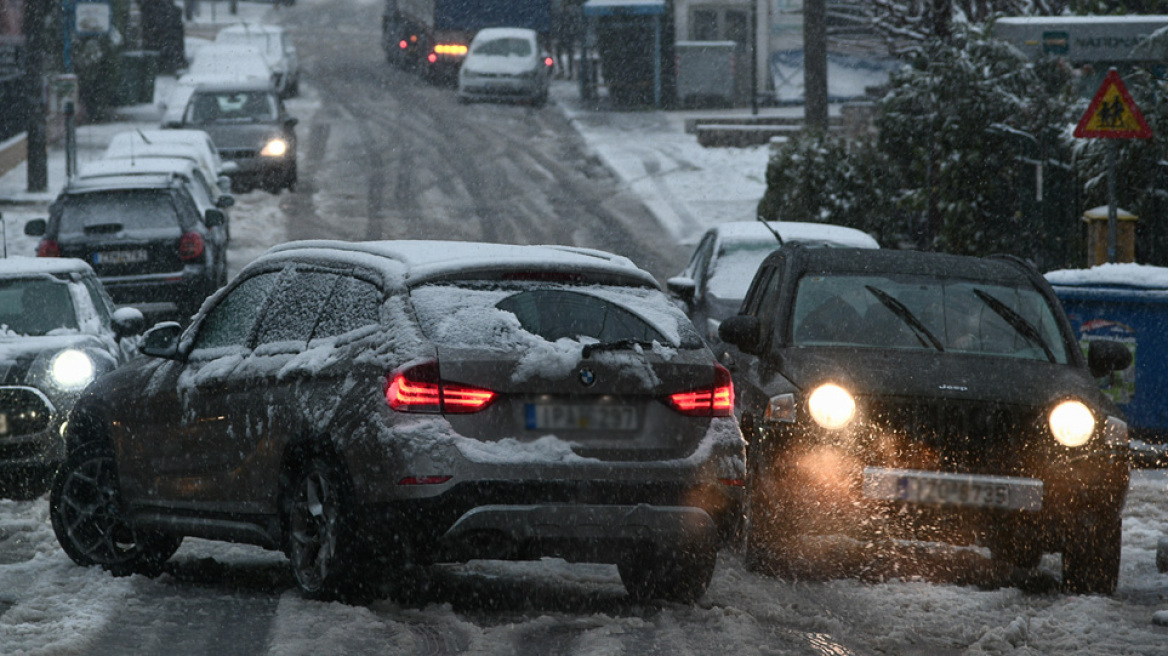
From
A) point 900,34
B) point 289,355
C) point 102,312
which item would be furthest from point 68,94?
point 289,355

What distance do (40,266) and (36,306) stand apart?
0.35 meters

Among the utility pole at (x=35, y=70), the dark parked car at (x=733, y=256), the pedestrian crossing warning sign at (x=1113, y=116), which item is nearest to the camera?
the dark parked car at (x=733, y=256)

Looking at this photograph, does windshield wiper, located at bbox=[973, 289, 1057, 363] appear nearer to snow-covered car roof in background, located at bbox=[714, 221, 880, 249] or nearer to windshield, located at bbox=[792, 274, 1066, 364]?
windshield, located at bbox=[792, 274, 1066, 364]

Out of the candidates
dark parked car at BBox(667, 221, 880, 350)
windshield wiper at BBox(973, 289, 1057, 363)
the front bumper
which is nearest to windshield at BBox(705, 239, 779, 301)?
dark parked car at BBox(667, 221, 880, 350)

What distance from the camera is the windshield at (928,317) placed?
29.2 ft

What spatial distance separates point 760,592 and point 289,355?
2229 millimetres

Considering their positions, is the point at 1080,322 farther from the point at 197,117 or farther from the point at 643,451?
the point at 197,117

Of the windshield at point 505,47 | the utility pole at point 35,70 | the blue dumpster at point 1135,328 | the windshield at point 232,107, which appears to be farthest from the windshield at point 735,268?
the windshield at point 505,47

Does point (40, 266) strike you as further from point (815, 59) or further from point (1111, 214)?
point (815, 59)

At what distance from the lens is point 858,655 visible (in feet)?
21.6

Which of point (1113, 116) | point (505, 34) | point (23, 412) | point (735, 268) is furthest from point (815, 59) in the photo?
point (23, 412)

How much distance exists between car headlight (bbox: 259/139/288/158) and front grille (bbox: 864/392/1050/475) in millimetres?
22031

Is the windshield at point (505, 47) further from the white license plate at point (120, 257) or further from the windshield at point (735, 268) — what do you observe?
the windshield at point (735, 268)

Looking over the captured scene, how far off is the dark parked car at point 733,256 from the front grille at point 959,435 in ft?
19.1
